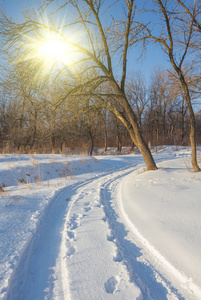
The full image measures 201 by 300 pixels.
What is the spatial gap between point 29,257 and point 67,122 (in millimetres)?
6266

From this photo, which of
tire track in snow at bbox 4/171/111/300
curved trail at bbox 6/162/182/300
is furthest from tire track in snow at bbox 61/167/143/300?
tire track in snow at bbox 4/171/111/300

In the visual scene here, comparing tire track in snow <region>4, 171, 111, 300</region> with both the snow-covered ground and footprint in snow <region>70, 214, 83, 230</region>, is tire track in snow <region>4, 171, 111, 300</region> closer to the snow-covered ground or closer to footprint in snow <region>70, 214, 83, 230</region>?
the snow-covered ground

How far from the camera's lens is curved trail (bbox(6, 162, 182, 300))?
157 centimetres

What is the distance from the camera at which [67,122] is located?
772cm

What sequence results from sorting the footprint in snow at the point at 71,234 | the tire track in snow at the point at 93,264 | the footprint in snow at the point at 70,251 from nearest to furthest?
the tire track in snow at the point at 93,264, the footprint in snow at the point at 70,251, the footprint in snow at the point at 71,234

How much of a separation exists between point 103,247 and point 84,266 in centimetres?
43

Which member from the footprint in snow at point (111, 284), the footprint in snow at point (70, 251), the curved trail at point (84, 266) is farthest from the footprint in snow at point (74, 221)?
the footprint in snow at point (111, 284)

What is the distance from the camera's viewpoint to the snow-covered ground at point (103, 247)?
1.61 metres

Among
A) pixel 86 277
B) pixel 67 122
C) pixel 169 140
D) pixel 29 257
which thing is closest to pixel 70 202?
pixel 29 257

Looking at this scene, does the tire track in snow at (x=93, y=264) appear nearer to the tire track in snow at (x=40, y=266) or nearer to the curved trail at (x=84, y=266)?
the curved trail at (x=84, y=266)

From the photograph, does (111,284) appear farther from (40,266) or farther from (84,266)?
(40,266)

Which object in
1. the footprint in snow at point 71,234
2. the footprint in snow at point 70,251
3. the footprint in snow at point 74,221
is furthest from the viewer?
the footprint in snow at point 74,221

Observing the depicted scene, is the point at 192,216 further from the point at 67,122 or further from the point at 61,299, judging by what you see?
the point at 67,122

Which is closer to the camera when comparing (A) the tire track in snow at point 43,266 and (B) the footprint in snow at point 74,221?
(A) the tire track in snow at point 43,266
